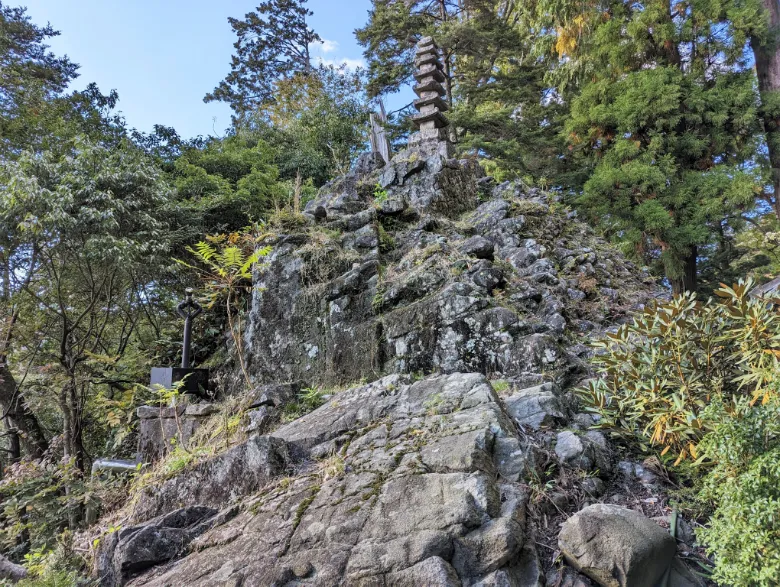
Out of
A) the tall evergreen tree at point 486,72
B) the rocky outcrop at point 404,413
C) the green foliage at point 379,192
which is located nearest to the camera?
the rocky outcrop at point 404,413

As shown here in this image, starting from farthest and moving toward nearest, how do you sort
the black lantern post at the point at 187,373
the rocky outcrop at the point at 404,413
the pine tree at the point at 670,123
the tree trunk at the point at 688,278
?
the tree trunk at the point at 688,278 → the pine tree at the point at 670,123 → the black lantern post at the point at 187,373 → the rocky outcrop at the point at 404,413

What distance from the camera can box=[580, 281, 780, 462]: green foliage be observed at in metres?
2.32

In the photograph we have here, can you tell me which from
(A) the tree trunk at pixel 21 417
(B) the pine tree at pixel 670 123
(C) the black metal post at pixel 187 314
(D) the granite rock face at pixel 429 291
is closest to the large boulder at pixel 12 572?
(C) the black metal post at pixel 187 314

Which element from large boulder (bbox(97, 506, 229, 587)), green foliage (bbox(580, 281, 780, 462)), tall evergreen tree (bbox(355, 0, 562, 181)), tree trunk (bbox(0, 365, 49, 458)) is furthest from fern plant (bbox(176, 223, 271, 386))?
tall evergreen tree (bbox(355, 0, 562, 181))

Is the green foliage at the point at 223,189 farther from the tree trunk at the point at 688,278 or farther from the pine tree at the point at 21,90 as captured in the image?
the tree trunk at the point at 688,278

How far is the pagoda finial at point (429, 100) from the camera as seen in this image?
9234 mm

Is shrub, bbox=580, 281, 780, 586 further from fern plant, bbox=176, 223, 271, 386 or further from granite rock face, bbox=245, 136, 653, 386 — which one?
fern plant, bbox=176, 223, 271, 386

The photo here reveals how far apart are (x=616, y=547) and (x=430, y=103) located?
906cm

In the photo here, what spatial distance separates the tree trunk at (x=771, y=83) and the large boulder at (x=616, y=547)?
29.1ft

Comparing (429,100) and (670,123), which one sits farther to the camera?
(429,100)

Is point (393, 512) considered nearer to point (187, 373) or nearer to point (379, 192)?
point (187, 373)

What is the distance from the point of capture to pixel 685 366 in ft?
8.68

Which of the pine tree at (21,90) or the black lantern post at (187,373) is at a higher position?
the pine tree at (21,90)

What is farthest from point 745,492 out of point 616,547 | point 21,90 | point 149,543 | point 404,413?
point 21,90
